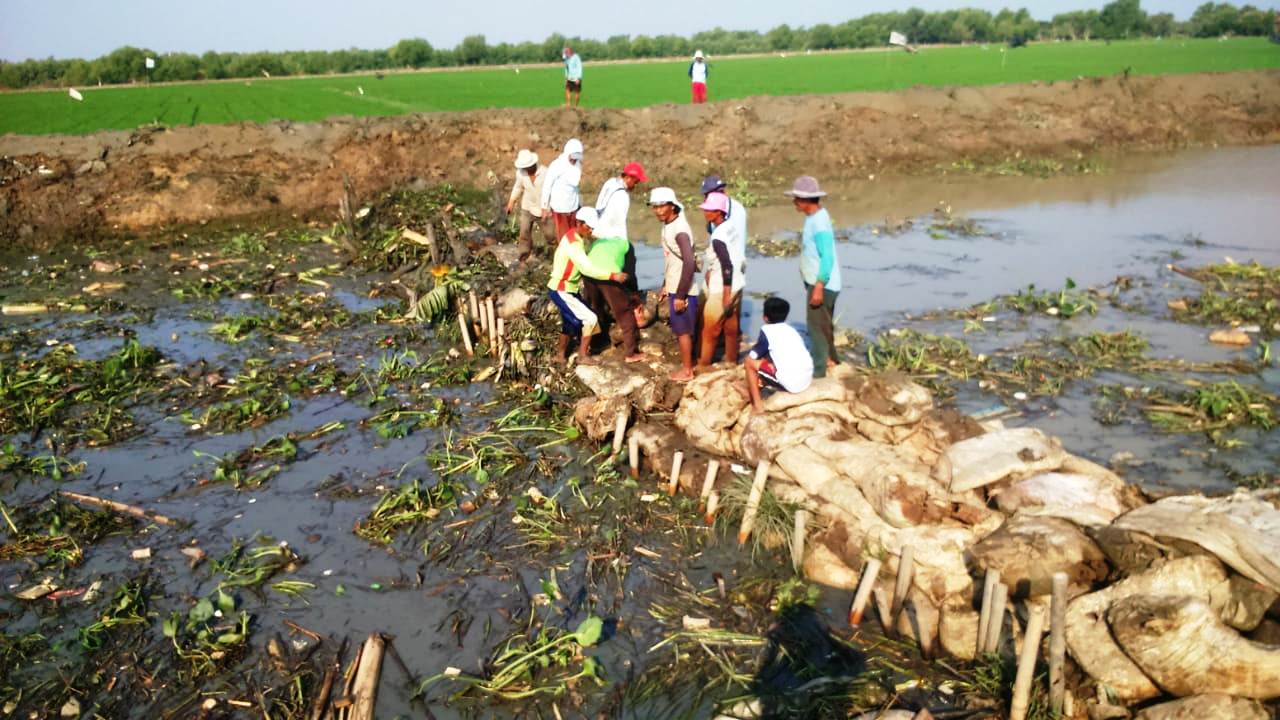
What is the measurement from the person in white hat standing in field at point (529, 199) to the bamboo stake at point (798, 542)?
20.2ft

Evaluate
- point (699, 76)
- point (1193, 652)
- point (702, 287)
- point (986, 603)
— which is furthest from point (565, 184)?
point (699, 76)

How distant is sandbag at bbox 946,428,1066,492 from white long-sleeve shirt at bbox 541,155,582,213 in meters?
5.35

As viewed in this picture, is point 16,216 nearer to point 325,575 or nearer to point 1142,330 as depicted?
point 325,575

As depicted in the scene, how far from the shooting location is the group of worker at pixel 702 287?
6.12 metres

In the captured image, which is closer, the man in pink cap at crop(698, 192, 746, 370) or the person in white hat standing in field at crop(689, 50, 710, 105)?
the man in pink cap at crop(698, 192, 746, 370)

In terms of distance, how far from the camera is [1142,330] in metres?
8.99

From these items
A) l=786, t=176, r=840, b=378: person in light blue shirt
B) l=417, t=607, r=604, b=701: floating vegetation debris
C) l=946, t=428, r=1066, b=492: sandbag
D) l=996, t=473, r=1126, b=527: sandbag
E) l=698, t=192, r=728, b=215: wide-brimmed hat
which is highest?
l=698, t=192, r=728, b=215: wide-brimmed hat

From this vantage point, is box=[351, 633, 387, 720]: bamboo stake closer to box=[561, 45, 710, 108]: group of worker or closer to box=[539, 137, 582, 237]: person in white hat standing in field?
box=[539, 137, 582, 237]: person in white hat standing in field

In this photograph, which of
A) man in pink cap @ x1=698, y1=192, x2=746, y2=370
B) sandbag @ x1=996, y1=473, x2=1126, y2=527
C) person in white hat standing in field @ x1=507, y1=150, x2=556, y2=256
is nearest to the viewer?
sandbag @ x1=996, y1=473, x2=1126, y2=527

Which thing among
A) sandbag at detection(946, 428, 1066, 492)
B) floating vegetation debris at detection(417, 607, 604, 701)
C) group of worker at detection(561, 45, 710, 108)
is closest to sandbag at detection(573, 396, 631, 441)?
floating vegetation debris at detection(417, 607, 604, 701)

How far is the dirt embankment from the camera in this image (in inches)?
600

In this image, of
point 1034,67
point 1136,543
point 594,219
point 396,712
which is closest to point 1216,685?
point 1136,543

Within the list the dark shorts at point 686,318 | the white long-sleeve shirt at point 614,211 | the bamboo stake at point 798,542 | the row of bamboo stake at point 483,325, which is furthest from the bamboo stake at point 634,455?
the row of bamboo stake at point 483,325

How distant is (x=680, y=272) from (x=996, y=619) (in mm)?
3881
